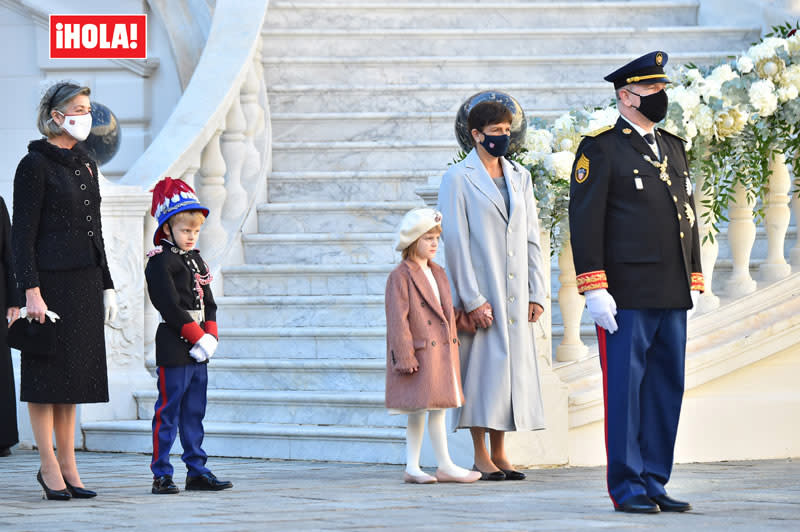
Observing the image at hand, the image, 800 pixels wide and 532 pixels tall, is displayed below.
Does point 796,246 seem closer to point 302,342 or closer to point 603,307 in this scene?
point 302,342

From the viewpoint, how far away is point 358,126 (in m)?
9.86

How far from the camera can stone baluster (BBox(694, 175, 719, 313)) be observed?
23.4 feet

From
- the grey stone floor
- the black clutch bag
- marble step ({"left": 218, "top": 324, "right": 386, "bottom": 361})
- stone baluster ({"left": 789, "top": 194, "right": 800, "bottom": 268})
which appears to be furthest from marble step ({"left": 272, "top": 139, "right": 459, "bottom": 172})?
the black clutch bag

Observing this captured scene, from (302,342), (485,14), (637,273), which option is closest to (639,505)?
(637,273)

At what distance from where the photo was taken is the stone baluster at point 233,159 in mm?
9062

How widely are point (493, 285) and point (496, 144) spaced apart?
1.95ft

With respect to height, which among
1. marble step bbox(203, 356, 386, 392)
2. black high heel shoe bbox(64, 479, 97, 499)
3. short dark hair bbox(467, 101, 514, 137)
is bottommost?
black high heel shoe bbox(64, 479, 97, 499)

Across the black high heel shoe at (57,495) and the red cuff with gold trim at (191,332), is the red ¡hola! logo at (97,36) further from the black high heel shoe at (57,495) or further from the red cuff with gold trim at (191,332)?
the black high heel shoe at (57,495)

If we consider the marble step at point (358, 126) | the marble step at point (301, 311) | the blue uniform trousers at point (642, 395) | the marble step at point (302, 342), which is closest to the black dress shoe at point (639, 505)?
the blue uniform trousers at point (642, 395)

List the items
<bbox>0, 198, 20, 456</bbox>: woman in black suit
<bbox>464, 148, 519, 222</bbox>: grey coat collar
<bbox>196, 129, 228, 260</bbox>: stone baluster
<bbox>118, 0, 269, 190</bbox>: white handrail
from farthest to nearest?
<bbox>196, 129, 228, 260</bbox>: stone baluster
<bbox>118, 0, 269, 190</bbox>: white handrail
<bbox>0, 198, 20, 456</bbox>: woman in black suit
<bbox>464, 148, 519, 222</bbox>: grey coat collar

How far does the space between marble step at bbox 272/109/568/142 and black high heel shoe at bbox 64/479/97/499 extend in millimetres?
4273

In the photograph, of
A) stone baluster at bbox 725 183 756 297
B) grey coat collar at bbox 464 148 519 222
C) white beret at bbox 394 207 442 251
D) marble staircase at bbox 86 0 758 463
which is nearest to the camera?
white beret at bbox 394 207 442 251

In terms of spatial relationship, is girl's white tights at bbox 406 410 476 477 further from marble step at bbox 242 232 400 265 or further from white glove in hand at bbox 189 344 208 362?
marble step at bbox 242 232 400 265

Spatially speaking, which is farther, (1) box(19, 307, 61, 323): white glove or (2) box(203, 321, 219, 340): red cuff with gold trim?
(2) box(203, 321, 219, 340): red cuff with gold trim
